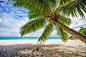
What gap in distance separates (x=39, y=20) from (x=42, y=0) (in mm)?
1568

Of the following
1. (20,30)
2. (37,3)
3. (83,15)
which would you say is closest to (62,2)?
(83,15)

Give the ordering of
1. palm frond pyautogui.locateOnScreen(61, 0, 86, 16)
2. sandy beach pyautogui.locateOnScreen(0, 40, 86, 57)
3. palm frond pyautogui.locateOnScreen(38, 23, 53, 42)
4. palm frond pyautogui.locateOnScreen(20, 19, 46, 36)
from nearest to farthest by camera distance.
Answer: palm frond pyautogui.locateOnScreen(61, 0, 86, 16)
sandy beach pyautogui.locateOnScreen(0, 40, 86, 57)
palm frond pyautogui.locateOnScreen(20, 19, 46, 36)
palm frond pyautogui.locateOnScreen(38, 23, 53, 42)

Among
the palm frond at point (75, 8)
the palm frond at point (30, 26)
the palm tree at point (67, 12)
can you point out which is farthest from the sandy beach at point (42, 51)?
the palm frond at point (75, 8)

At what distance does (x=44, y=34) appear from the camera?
4.02 meters

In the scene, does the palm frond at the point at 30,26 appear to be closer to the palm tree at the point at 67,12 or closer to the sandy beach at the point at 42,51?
the palm tree at the point at 67,12

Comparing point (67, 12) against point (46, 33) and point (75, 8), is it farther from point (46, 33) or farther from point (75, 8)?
point (46, 33)

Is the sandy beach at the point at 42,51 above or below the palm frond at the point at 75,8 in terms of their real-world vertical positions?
below

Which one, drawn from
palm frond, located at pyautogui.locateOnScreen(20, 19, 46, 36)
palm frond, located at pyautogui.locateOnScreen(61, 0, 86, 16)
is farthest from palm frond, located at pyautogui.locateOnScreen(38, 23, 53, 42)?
palm frond, located at pyautogui.locateOnScreen(61, 0, 86, 16)

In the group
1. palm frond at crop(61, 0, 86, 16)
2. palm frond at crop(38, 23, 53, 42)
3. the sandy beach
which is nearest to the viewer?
palm frond at crop(61, 0, 86, 16)

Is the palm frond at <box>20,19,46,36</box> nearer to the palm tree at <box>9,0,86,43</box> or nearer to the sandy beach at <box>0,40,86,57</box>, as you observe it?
the palm tree at <box>9,0,86,43</box>

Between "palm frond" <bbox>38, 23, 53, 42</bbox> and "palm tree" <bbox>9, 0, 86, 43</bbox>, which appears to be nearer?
"palm tree" <bbox>9, 0, 86, 43</bbox>

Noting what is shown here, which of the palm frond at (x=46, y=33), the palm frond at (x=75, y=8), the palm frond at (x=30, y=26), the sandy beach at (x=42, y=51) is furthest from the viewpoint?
the palm frond at (x=46, y=33)

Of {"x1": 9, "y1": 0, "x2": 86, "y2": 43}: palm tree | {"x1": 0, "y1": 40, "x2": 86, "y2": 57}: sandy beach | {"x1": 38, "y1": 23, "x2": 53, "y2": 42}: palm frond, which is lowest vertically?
{"x1": 0, "y1": 40, "x2": 86, "y2": 57}: sandy beach

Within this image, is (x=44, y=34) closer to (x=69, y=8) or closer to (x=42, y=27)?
(x=42, y=27)
